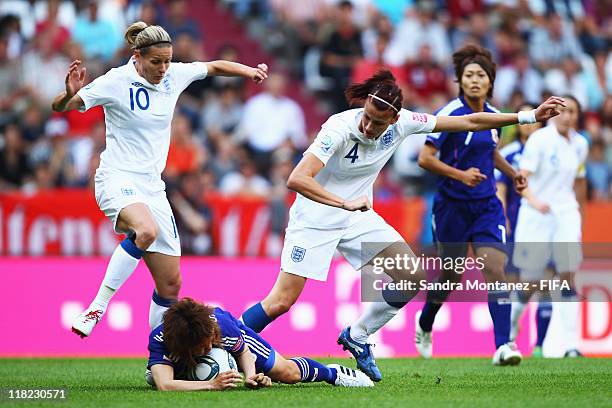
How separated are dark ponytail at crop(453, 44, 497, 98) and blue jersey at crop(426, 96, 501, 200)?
26cm

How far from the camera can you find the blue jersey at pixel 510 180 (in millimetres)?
13633

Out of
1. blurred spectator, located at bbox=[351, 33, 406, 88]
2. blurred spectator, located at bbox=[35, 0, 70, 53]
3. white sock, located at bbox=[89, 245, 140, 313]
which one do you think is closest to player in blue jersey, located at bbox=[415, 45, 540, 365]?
white sock, located at bbox=[89, 245, 140, 313]

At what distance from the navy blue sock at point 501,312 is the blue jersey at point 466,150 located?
36.9 inches

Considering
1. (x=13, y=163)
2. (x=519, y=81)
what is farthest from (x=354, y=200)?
(x=519, y=81)

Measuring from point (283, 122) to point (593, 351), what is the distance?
663cm

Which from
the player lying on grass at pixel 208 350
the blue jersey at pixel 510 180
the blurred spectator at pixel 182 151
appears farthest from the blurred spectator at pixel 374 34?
the player lying on grass at pixel 208 350

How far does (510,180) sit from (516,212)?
38cm

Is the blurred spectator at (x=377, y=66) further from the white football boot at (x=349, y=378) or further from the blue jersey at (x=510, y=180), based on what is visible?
the white football boot at (x=349, y=378)

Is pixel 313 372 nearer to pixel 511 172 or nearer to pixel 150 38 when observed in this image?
pixel 150 38

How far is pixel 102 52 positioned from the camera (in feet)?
62.8

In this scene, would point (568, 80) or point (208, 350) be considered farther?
point (568, 80)

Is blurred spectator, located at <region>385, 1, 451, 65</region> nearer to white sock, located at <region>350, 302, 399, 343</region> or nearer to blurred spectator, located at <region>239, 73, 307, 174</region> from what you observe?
blurred spectator, located at <region>239, 73, 307, 174</region>

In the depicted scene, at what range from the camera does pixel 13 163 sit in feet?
58.2

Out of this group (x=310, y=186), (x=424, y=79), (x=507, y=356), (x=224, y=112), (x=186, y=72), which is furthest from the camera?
(x=424, y=79)
